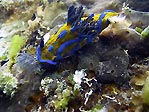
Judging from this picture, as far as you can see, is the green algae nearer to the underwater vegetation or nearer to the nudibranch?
the underwater vegetation

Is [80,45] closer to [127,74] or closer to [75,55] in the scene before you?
[75,55]

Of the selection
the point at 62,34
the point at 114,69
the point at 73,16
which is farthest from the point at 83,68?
the point at 73,16

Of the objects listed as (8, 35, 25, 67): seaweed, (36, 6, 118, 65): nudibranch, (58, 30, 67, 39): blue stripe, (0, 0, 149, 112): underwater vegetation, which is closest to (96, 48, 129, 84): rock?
(0, 0, 149, 112): underwater vegetation

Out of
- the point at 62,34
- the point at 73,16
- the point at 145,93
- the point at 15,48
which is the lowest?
the point at 145,93

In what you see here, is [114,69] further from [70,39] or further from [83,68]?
[70,39]

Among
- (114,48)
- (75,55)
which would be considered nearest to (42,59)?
(75,55)

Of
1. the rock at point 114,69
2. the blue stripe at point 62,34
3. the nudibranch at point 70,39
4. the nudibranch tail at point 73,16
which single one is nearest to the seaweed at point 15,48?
the nudibranch at point 70,39

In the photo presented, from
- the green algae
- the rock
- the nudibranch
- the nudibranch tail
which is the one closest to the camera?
the green algae

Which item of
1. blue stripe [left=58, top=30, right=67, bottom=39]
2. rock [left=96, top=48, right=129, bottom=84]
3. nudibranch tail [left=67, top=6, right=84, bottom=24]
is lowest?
rock [left=96, top=48, right=129, bottom=84]

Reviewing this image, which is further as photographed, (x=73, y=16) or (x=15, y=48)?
(x=15, y=48)
